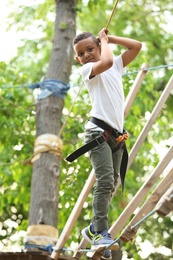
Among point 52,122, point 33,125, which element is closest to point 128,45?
point 52,122

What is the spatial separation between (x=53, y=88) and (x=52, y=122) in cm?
43

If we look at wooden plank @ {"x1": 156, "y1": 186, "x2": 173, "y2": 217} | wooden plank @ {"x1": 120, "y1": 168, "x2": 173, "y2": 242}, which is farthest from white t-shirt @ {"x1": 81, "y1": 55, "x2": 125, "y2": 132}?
wooden plank @ {"x1": 156, "y1": 186, "x2": 173, "y2": 217}

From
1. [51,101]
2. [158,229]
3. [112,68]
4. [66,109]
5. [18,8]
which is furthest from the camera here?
[158,229]

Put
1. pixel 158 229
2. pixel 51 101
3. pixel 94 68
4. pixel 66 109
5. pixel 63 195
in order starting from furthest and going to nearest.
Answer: pixel 158 229
pixel 66 109
pixel 63 195
pixel 51 101
pixel 94 68

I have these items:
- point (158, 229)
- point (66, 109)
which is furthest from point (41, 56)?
point (158, 229)

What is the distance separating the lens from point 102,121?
398 cm

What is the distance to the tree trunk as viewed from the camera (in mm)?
6245

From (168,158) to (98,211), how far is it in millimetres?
574

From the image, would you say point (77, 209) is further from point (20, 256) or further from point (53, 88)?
point (53, 88)

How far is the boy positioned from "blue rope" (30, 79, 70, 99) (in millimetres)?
2781

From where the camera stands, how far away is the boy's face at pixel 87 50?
4.00 meters

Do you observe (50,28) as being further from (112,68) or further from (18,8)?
(112,68)

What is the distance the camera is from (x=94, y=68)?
12.6 ft

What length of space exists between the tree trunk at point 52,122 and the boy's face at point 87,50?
2.56 metres
